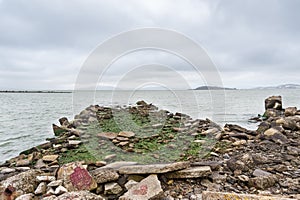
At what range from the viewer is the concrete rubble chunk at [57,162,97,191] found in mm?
3506

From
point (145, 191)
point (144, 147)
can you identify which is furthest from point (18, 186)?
point (144, 147)

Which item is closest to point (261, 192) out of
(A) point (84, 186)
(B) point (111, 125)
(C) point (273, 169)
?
(C) point (273, 169)

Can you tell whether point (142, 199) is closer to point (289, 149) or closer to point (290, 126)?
point (289, 149)

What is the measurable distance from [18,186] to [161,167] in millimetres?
2067

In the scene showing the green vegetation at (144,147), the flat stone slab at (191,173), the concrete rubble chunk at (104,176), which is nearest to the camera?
the concrete rubble chunk at (104,176)

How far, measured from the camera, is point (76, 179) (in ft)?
11.7

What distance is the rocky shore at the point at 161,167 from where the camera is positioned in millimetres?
3490

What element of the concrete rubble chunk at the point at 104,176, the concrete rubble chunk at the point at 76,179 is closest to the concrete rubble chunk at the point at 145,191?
the concrete rubble chunk at the point at 104,176

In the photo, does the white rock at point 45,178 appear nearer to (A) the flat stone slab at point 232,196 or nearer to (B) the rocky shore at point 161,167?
(B) the rocky shore at point 161,167

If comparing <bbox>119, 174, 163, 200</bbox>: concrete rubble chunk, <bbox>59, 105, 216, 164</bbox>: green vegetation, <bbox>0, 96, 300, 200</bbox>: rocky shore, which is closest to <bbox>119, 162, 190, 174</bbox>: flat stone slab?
<bbox>0, 96, 300, 200</bbox>: rocky shore

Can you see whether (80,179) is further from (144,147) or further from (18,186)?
(144,147)

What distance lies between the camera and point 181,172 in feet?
12.7

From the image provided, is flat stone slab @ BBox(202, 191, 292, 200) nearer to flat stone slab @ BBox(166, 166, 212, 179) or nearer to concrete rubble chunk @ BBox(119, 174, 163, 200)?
concrete rubble chunk @ BBox(119, 174, 163, 200)

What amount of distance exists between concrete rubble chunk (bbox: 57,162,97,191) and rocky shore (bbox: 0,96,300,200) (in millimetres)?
13
